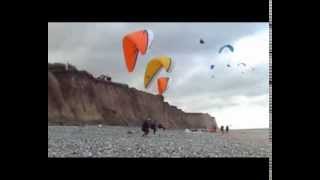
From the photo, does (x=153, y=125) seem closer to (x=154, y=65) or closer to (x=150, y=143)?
(x=150, y=143)

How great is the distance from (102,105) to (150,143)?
0.93 m

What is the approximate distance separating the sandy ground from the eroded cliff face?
5.4 inches

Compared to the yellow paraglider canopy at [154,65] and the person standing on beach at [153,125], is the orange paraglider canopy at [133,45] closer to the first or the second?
the yellow paraglider canopy at [154,65]

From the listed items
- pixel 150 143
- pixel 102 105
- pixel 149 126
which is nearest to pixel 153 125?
pixel 149 126

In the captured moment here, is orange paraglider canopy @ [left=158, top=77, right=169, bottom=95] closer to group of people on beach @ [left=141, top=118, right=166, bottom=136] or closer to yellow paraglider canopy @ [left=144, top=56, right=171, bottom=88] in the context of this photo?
yellow paraglider canopy @ [left=144, top=56, right=171, bottom=88]

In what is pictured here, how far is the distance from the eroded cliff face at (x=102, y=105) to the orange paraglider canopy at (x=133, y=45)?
385 mm

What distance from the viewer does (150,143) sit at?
7.65m

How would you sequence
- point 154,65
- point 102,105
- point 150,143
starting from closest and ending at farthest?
point 154,65, point 102,105, point 150,143

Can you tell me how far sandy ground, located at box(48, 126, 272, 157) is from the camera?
7445 millimetres

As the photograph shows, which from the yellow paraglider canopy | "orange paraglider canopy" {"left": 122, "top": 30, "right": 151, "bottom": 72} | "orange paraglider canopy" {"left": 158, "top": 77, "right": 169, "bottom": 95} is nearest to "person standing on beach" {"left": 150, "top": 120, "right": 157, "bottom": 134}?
"orange paraglider canopy" {"left": 158, "top": 77, "right": 169, "bottom": 95}
